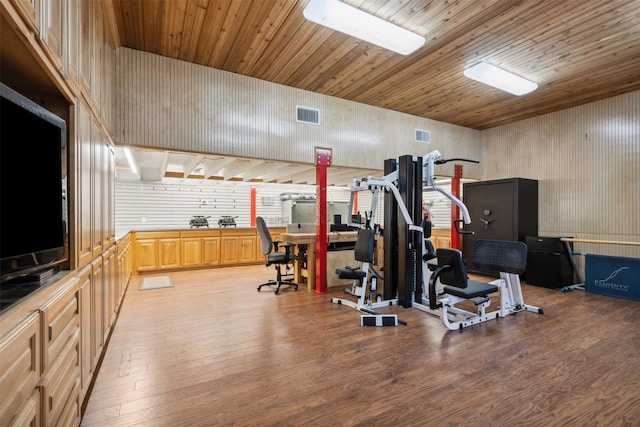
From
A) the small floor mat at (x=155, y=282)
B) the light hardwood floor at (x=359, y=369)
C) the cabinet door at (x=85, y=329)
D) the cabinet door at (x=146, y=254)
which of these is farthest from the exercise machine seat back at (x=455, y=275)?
the cabinet door at (x=146, y=254)

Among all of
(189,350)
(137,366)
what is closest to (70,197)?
(137,366)

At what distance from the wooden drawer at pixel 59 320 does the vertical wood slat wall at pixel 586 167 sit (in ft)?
23.7

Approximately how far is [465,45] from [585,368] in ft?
11.4

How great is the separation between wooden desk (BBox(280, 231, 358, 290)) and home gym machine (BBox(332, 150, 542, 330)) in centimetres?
103

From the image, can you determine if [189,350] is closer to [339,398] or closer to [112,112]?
[339,398]

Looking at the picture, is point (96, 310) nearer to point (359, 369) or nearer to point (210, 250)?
point (359, 369)

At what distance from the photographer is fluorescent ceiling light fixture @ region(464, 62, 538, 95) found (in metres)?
4.07

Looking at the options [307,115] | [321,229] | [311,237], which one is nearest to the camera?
[321,229]

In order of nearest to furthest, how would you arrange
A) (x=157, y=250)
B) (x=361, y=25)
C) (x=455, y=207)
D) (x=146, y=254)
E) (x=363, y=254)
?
(x=361, y=25) → (x=363, y=254) → (x=146, y=254) → (x=157, y=250) → (x=455, y=207)

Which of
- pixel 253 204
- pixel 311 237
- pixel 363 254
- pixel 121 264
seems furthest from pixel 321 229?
pixel 253 204

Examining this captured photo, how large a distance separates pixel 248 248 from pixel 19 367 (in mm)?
6469

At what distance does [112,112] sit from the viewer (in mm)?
3613

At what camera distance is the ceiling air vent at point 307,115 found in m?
5.05

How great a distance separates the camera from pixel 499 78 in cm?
429
